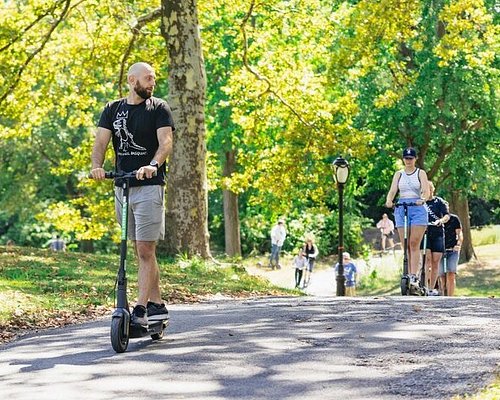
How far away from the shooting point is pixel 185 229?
71.6 feet

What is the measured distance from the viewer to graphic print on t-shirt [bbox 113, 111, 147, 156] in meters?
9.52

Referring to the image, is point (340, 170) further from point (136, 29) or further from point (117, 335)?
point (117, 335)

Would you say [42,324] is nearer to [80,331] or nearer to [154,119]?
[80,331]

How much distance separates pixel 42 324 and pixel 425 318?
4.07 m

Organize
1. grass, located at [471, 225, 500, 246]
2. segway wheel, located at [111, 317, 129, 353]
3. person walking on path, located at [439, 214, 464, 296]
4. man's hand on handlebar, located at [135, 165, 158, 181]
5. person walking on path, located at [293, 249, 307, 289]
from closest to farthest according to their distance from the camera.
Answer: segway wheel, located at [111, 317, 129, 353] < man's hand on handlebar, located at [135, 165, 158, 181] < person walking on path, located at [439, 214, 464, 296] < person walking on path, located at [293, 249, 307, 289] < grass, located at [471, 225, 500, 246]

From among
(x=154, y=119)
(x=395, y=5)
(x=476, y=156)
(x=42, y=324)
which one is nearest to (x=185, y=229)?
(x=395, y=5)

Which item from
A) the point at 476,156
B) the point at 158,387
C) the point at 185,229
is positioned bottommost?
the point at 158,387

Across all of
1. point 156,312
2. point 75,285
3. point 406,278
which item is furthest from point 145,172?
point 406,278

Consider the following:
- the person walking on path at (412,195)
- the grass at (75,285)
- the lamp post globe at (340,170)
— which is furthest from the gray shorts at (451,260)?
the lamp post globe at (340,170)

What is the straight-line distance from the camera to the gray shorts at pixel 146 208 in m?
9.52

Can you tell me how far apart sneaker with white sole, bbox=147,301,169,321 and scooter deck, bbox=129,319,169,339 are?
0.11ft

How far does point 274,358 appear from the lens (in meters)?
8.64

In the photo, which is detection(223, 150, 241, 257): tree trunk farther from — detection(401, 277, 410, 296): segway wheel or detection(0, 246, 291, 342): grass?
detection(401, 277, 410, 296): segway wheel

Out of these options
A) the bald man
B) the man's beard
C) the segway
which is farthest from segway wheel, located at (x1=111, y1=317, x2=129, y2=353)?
the man's beard
